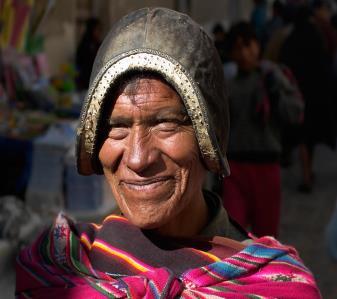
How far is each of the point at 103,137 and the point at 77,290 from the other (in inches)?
15.7

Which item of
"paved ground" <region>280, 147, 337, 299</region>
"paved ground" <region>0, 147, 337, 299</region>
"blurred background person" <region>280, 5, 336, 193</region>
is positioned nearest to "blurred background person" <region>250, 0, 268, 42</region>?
"paved ground" <region>0, 147, 337, 299</region>

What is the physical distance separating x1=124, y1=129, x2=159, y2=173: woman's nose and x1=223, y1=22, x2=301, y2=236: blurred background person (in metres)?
2.89

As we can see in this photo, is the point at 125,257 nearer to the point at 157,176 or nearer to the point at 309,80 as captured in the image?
the point at 157,176

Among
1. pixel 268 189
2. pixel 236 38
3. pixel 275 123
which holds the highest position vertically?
pixel 236 38

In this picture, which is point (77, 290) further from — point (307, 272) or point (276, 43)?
point (276, 43)

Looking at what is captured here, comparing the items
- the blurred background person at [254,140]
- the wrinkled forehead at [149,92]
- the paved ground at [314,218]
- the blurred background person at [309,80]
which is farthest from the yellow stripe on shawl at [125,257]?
the blurred background person at [309,80]

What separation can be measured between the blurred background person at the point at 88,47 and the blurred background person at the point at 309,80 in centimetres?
197

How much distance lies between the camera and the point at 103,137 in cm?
186

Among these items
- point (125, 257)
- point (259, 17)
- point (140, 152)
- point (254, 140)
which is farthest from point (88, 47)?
point (140, 152)

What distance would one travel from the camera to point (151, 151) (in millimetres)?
1776

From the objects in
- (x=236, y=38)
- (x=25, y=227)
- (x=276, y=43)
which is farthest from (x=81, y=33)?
(x=25, y=227)

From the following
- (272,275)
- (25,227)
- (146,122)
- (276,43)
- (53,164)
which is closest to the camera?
(146,122)

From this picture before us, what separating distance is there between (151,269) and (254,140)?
9.54 feet

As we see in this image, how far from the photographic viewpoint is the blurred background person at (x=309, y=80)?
7.28 m
